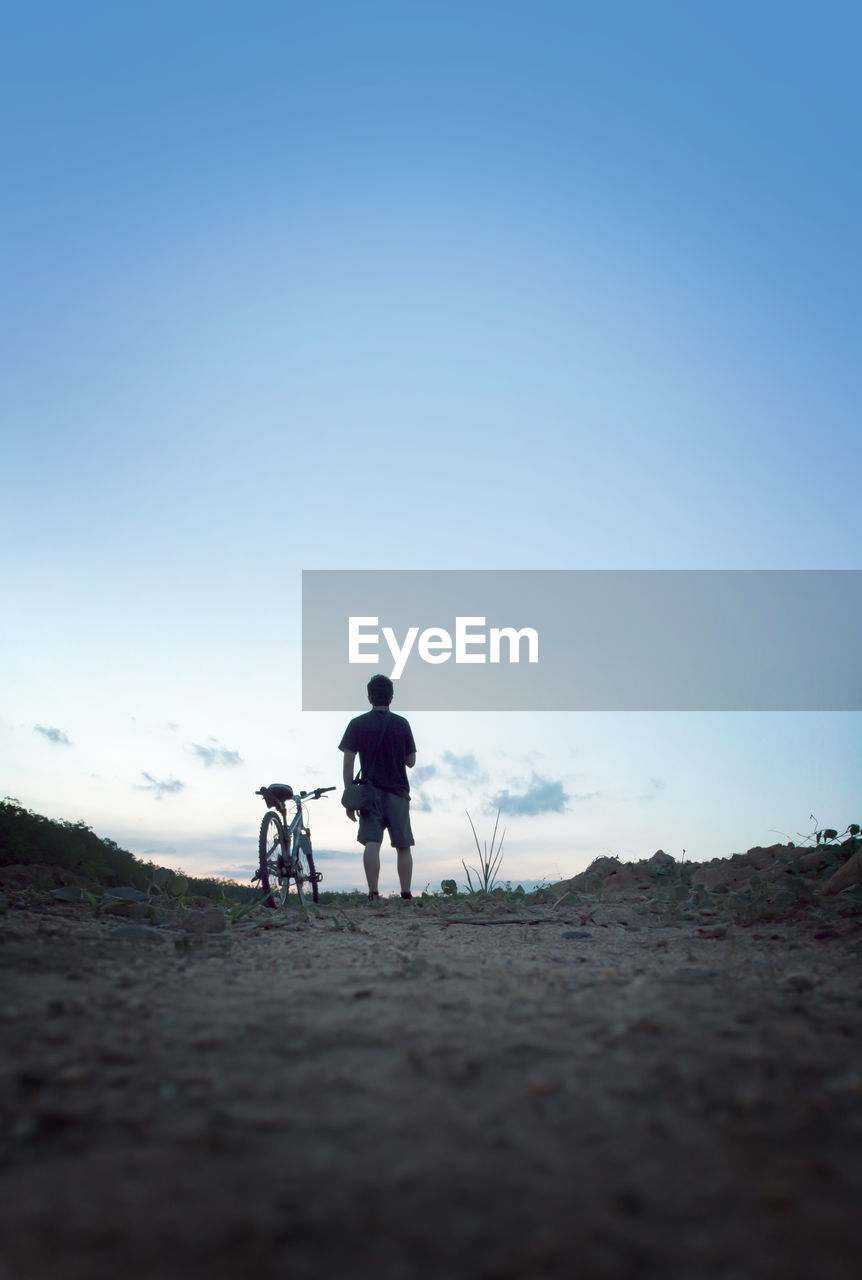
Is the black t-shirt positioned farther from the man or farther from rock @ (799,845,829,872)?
rock @ (799,845,829,872)

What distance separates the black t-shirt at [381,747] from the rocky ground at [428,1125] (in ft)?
18.7

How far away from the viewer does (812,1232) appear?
58.4 inches

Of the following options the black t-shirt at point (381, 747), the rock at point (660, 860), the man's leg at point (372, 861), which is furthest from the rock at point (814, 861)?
the man's leg at point (372, 861)

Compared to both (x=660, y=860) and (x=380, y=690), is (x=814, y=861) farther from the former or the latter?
(x=380, y=690)

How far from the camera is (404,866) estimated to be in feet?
31.5

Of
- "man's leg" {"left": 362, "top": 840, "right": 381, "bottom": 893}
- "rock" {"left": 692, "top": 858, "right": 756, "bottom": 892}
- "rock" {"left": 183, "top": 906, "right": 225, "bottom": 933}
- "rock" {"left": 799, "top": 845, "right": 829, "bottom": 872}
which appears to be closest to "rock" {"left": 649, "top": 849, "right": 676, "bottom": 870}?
"rock" {"left": 692, "top": 858, "right": 756, "bottom": 892}

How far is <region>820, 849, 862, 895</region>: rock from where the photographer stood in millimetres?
6895

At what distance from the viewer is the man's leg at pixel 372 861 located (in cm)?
927

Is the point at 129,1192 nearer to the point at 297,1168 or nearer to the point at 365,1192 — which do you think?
the point at 297,1168

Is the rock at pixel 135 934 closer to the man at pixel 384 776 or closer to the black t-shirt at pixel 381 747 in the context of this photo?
the man at pixel 384 776

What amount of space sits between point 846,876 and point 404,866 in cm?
472

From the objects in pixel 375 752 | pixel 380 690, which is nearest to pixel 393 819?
pixel 375 752

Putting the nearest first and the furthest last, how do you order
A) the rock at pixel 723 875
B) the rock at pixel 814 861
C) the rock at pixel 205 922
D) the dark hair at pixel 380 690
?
the rock at pixel 205 922 < the rock at pixel 814 861 < the rock at pixel 723 875 < the dark hair at pixel 380 690

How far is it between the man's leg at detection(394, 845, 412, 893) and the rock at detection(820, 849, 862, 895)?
4.46 metres
